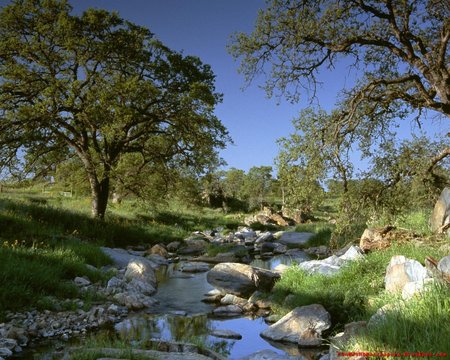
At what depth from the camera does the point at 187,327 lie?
9.51 meters

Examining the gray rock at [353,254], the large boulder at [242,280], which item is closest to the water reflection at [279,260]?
the large boulder at [242,280]

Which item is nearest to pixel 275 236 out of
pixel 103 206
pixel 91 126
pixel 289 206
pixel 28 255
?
pixel 103 206

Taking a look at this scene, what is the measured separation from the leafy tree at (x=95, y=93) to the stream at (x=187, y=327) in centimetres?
1024

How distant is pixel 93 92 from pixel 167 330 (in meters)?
14.9

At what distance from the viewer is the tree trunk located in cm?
2300

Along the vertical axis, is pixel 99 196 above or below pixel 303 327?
above

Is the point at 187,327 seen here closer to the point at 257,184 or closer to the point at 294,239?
the point at 294,239

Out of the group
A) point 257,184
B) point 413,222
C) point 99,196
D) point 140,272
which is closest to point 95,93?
point 99,196

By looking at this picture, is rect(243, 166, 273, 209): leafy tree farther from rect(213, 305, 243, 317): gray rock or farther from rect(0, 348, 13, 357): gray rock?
rect(0, 348, 13, 357): gray rock

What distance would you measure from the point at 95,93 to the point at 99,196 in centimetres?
605

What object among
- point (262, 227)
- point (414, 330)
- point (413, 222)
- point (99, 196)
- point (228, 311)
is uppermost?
point (99, 196)

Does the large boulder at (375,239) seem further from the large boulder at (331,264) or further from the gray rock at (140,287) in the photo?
the gray rock at (140,287)

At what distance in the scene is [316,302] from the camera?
9.61 meters

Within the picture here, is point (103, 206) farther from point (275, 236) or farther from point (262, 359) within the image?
point (262, 359)
